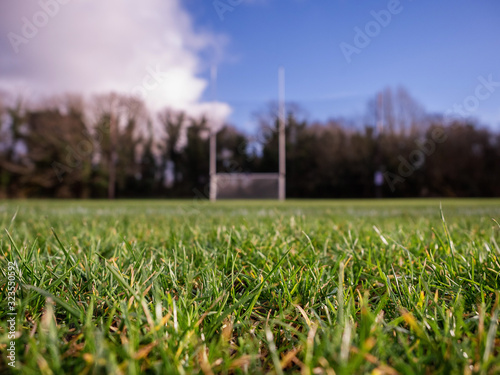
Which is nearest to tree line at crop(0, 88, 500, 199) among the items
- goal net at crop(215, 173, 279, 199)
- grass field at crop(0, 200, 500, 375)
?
goal net at crop(215, 173, 279, 199)

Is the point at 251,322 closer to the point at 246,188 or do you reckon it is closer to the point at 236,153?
the point at 246,188

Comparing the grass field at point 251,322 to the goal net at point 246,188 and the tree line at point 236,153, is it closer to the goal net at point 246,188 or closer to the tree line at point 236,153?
the goal net at point 246,188

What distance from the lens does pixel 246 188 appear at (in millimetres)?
17750

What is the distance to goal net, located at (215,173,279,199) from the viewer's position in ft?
57.7

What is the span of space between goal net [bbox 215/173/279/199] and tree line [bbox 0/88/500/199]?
369 cm

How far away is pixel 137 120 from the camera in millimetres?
23500

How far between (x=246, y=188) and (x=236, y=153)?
4.53 metres

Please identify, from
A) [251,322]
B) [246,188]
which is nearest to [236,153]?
[246,188]

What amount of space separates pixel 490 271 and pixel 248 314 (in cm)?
66

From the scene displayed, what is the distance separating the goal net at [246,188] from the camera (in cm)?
1759

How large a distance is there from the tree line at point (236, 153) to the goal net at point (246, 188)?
369cm

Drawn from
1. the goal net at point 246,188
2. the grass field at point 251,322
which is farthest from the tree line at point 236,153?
the grass field at point 251,322

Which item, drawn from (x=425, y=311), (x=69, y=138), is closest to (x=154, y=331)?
(x=425, y=311)

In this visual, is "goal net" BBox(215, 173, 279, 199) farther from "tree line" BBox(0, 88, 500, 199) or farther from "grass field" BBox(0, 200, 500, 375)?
"grass field" BBox(0, 200, 500, 375)
